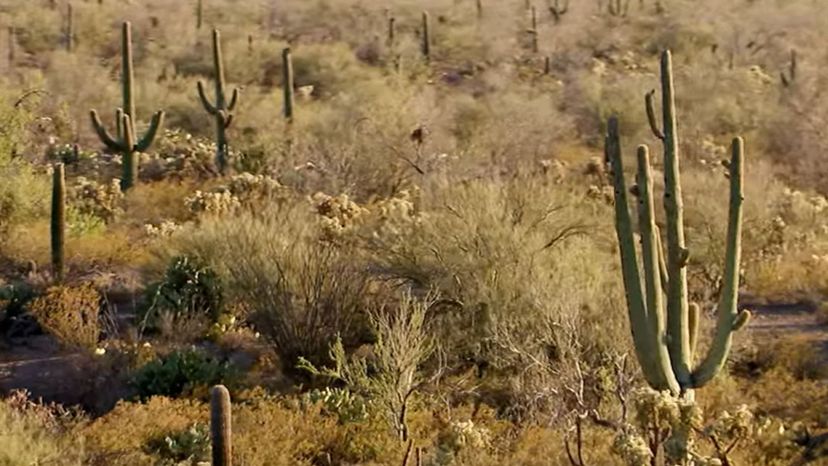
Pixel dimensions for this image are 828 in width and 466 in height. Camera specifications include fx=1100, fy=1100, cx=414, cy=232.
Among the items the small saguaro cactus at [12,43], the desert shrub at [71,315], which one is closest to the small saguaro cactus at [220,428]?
the desert shrub at [71,315]

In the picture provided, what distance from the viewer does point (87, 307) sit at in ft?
42.8

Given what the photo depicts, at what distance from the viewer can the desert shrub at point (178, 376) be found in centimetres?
1129

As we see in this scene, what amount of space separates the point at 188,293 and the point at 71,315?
1465mm

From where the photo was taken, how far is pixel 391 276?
13352mm

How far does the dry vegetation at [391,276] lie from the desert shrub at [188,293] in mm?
33

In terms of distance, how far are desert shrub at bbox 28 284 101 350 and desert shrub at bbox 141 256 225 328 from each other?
2.30ft

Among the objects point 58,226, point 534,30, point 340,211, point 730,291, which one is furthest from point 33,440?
point 534,30

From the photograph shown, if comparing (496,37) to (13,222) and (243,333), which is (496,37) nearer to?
(13,222)

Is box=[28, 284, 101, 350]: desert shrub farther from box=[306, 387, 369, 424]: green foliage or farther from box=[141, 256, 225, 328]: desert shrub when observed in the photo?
box=[306, 387, 369, 424]: green foliage

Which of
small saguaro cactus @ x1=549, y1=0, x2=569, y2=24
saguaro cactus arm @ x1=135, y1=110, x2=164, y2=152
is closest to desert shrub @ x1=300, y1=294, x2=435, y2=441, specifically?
saguaro cactus arm @ x1=135, y1=110, x2=164, y2=152

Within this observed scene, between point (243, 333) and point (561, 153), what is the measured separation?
13.9m

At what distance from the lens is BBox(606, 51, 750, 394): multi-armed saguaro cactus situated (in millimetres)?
8719

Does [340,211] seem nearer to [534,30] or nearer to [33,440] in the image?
[33,440]

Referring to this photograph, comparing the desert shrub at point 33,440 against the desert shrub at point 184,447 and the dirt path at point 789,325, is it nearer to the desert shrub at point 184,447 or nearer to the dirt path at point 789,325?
the desert shrub at point 184,447
